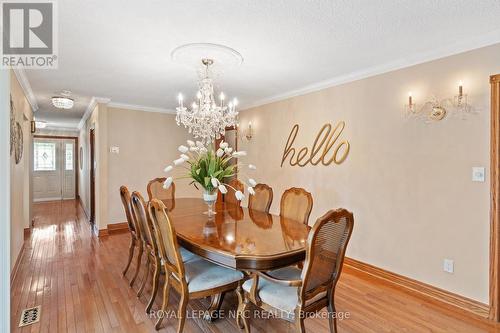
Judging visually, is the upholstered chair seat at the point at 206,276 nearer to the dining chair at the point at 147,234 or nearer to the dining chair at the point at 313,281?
the dining chair at the point at 313,281

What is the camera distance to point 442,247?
252 centimetres

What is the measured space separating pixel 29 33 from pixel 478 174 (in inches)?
155

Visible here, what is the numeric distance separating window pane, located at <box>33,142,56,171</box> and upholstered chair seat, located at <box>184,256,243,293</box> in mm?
8544

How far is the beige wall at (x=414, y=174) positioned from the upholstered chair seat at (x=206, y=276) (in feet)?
6.10

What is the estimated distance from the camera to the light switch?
227 centimetres

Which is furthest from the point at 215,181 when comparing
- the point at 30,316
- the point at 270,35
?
the point at 30,316

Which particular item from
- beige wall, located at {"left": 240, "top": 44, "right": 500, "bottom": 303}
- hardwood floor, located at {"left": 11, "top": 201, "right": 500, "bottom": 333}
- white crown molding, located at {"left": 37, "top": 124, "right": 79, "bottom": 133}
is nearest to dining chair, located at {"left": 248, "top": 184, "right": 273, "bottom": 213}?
beige wall, located at {"left": 240, "top": 44, "right": 500, "bottom": 303}

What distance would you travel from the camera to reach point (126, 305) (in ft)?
7.97

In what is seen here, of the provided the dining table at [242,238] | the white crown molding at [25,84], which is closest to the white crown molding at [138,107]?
the white crown molding at [25,84]

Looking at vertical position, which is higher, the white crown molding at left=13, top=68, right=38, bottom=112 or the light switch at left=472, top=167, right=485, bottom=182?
the white crown molding at left=13, top=68, right=38, bottom=112

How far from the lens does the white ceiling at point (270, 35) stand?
1834 mm

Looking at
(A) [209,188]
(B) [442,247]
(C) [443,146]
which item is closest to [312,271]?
(A) [209,188]

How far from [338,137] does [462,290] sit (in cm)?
198

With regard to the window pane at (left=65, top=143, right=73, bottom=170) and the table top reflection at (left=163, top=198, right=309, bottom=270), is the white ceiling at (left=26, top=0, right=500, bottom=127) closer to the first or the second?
the table top reflection at (left=163, top=198, right=309, bottom=270)
